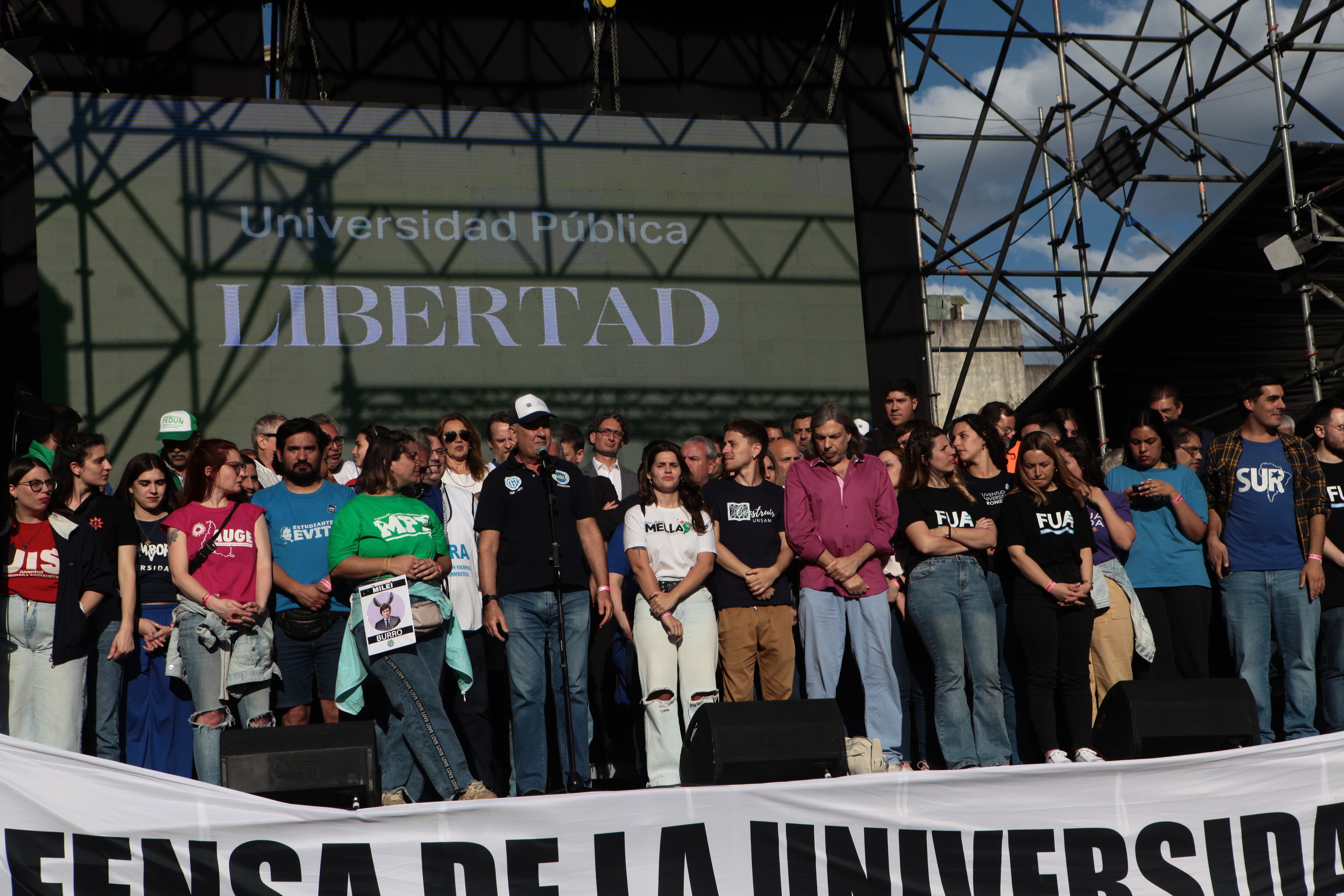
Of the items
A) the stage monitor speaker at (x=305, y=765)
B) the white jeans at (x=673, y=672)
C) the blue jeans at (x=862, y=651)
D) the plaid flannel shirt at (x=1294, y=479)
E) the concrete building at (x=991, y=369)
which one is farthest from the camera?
the concrete building at (x=991, y=369)

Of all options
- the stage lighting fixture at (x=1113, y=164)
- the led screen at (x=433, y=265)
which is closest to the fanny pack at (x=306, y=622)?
the led screen at (x=433, y=265)

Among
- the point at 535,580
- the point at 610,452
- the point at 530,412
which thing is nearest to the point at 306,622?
the point at 535,580

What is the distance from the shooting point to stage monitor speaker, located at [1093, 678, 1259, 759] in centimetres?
492

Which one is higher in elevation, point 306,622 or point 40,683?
point 306,622

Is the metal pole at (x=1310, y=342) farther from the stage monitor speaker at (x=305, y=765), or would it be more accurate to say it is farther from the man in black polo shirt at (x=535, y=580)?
the stage monitor speaker at (x=305, y=765)

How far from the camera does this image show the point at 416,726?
5090mm

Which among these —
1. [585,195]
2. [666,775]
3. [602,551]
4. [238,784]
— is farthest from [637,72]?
[238,784]

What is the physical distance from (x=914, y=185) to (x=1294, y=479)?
22.8ft

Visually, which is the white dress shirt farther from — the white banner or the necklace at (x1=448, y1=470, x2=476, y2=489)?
the white banner

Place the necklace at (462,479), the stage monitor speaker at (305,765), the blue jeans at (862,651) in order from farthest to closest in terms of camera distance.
→ the necklace at (462,479) → the blue jeans at (862,651) → the stage monitor speaker at (305,765)

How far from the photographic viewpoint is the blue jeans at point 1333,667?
611 cm

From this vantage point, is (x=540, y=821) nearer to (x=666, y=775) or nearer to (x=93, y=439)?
(x=666, y=775)

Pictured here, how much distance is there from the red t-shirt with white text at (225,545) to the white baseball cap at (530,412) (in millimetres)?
1196

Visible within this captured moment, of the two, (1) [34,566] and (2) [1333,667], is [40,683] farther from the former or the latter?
(2) [1333,667]
